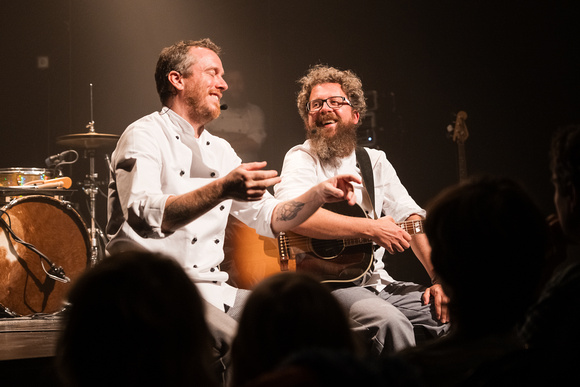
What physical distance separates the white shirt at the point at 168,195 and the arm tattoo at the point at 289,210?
0.07 meters

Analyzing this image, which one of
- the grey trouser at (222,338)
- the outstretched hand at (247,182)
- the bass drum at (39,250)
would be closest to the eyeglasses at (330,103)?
the outstretched hand at (247,182)

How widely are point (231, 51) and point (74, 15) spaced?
6.57 ft

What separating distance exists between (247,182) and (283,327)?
154 cm

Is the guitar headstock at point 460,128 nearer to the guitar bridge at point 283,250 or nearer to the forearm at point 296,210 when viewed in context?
the guitar bridge at point 283,250

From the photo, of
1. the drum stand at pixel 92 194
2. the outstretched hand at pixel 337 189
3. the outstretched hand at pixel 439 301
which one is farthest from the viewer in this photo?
the drum stand at pixel 92 194

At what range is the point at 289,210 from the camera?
344 cm

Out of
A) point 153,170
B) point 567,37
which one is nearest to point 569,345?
point 153,170

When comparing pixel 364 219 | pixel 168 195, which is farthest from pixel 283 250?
pixel 168 195

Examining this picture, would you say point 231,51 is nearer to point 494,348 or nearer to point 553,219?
point 553,219

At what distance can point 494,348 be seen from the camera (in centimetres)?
135

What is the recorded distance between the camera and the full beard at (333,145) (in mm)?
4172

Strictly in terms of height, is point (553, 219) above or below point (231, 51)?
below

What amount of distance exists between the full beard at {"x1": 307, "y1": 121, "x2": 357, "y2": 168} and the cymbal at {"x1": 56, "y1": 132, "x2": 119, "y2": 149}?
3.12m

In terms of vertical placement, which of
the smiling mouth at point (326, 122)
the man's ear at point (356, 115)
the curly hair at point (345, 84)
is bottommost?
the smiling mouth at point (326, 122)
